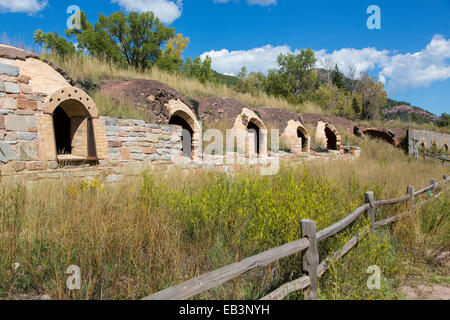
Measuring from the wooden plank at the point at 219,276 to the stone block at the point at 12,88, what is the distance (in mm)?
5369

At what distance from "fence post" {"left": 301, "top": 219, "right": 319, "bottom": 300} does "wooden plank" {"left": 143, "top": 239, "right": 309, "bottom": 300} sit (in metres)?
0.07

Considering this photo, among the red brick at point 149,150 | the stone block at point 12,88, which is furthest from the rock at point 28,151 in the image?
the red brick at point 149,150

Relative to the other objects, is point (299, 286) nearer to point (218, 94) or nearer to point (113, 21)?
point (218, 94)

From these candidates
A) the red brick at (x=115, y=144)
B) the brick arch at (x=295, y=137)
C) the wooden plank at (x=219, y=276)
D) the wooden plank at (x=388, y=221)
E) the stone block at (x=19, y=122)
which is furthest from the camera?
the brick arch at (x=295, y=137)

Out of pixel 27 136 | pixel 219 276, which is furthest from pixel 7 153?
pixel 219 276

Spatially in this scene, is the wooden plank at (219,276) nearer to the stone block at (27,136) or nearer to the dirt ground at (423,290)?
the dirt ground at (423,290)

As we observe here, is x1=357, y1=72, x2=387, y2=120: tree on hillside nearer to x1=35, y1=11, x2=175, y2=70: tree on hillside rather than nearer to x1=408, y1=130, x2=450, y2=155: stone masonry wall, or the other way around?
x1=408, y1=130, x2=450, y2=155: stone masonry wall

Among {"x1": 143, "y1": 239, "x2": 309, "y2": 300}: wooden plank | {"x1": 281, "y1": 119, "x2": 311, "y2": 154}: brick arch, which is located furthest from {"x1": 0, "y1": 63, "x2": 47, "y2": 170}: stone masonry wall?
{"x1": 281, "y1": 119, "x2": 311, "y2": 154}: brick arch

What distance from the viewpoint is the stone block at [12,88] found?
16.3 feet

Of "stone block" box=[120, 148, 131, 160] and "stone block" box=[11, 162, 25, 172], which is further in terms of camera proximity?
"stone block" box=[120, 148, 131, 160]

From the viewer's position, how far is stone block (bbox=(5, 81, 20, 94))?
195 inches

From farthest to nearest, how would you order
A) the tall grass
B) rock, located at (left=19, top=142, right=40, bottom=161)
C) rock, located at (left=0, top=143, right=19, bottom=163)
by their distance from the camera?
rock, located at (left=19, top=142, right=40, bottom=161)
rock, located at (left=0, top=143, right=19, bottom=163)
the tall grass

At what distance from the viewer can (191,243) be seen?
3416 millimetres
